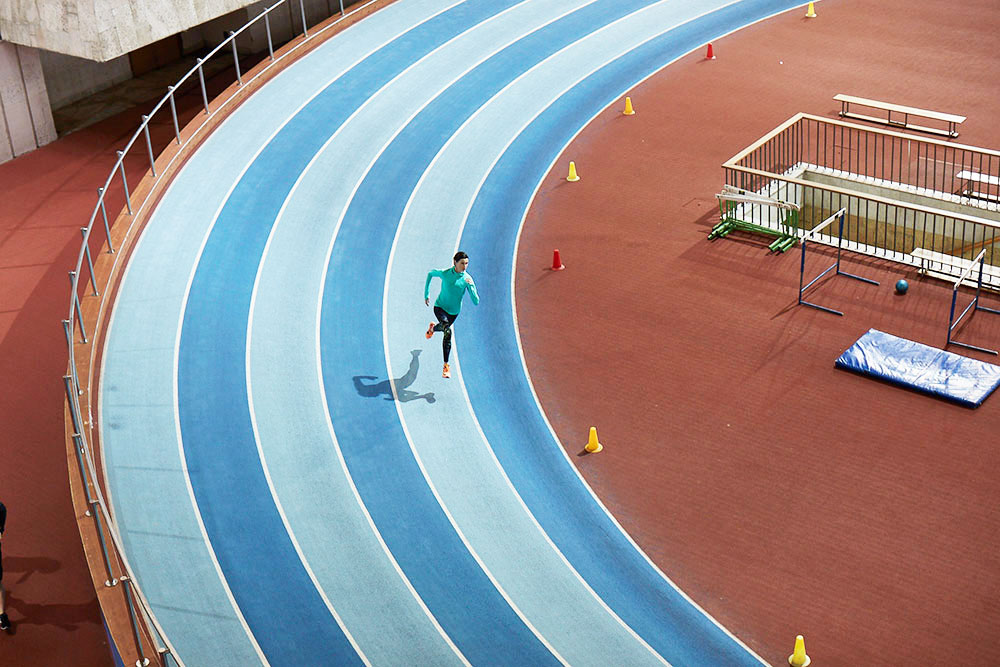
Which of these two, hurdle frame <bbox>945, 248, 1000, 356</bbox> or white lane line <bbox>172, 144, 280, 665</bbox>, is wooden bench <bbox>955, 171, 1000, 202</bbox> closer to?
hurdle frame <bbox>945, 248, 1000, 356</bbox>

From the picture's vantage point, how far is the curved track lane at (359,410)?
1216 centimetres

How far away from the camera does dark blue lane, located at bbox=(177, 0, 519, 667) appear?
39.5 ft

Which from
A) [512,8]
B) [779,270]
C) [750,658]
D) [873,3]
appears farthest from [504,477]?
[873,3]

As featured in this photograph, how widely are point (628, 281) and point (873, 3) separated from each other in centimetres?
1317

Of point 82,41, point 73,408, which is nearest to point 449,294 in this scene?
point 73,408

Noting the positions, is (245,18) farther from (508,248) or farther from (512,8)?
(508,248)

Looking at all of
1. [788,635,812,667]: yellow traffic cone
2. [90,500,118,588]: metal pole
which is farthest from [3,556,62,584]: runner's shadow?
[788,635,812,667]: yellow traffic cone

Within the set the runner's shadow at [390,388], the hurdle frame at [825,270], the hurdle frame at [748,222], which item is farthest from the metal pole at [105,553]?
the hurdle frame at [748,222]

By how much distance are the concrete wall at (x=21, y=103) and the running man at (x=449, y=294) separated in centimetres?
1122

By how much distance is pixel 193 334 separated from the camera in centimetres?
1620

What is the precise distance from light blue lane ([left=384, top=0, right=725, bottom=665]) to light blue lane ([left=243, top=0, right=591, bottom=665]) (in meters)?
0.91

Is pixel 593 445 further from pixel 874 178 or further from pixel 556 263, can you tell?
pixel 874 178

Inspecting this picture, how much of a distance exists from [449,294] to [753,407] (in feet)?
A: 13.2

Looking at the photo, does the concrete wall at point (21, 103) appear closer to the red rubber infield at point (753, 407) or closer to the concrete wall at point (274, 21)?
the concrete wall at point (274, 21)
